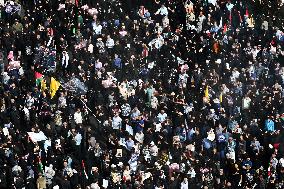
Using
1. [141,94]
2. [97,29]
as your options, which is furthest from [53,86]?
[97,29]

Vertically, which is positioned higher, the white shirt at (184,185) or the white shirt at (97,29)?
the white shirt at (97,29)

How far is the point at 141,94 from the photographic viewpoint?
114 feet

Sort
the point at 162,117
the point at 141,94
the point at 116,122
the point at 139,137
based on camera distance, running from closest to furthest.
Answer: the point at 139,137
the point at 116,122
the point at 162,117
the point at 141,94

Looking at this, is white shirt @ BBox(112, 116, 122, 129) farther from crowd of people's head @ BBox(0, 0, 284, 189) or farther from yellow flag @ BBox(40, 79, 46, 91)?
yellow flag @ BBox(40, 79, 46, 91)

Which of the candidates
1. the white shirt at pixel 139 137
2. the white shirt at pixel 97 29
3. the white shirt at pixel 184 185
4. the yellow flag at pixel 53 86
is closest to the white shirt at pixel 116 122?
the white shirt at pixel 139 137

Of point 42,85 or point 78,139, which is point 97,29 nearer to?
point 42,85

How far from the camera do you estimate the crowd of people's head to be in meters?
31.5

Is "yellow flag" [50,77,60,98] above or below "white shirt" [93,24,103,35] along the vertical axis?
below

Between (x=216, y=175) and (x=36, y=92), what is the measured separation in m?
7.56

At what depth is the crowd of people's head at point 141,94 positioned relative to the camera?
31484 mm

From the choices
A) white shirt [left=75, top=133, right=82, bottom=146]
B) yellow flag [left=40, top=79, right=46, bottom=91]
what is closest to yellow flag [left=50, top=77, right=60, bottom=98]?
yellow flag [left=40, top=79, right=46, bottom=91]

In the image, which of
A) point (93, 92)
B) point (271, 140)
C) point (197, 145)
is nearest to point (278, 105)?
point (271, 140)

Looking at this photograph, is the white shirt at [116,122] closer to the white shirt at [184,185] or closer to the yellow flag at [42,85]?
the yellow flag at [42,85]

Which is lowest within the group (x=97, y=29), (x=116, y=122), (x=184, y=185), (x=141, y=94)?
(x=184, y=185)
